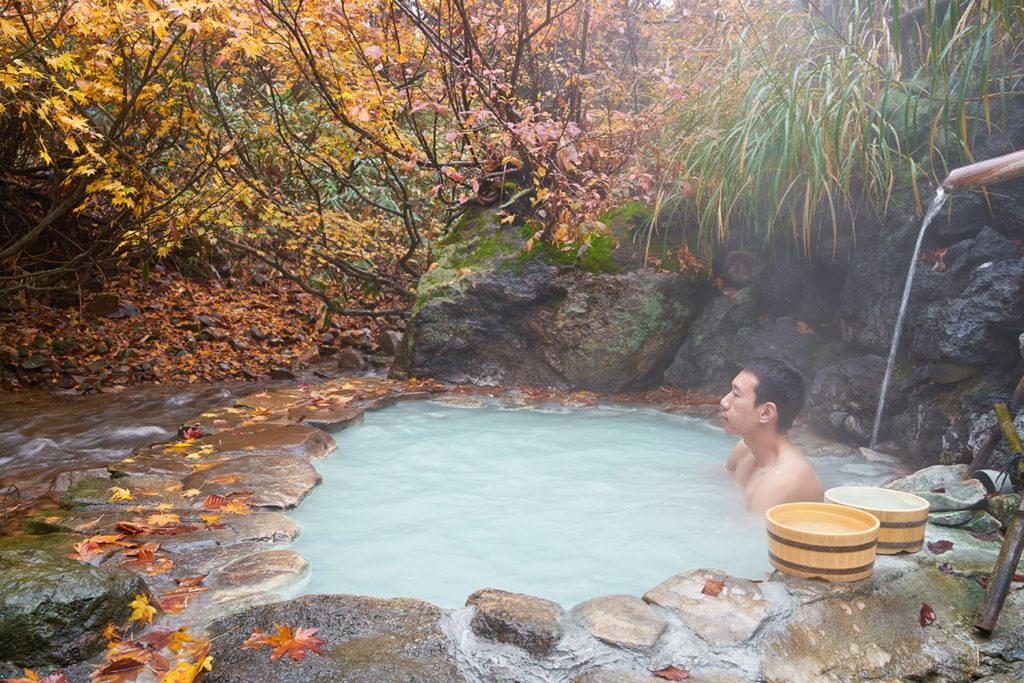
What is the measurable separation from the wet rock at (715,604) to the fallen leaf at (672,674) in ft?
0.61

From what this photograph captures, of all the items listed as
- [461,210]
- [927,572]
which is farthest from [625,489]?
[461,210]

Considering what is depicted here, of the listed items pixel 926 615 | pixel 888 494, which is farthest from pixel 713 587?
pixel 888 494

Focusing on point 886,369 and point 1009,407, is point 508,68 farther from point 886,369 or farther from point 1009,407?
point 1009,407

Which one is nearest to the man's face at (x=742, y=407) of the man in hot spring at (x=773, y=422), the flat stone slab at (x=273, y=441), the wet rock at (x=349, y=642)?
the man in hot spring at (x=773, y=422)

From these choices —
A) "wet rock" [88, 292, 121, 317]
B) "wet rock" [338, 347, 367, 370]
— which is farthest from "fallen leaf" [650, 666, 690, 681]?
"wet rock" [88, 292, 121, 317]

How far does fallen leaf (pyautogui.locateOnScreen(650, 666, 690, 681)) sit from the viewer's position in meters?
1.77

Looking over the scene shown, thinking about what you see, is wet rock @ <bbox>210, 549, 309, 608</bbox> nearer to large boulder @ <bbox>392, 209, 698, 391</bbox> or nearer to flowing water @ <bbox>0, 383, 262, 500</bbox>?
flowing water @ <bbox>0, 383, 262, 500</bbox>

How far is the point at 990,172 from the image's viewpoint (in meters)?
1.97

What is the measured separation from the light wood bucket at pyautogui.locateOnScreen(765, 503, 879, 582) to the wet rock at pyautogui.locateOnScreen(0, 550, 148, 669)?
2054 mm

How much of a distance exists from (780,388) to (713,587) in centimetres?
122

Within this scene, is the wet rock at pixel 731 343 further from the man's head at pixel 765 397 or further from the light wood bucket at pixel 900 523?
the light wood bucket at pixel 900 523

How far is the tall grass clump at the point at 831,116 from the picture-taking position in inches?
166

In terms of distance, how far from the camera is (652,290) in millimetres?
5816

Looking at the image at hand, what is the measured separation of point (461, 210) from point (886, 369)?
444 cm
